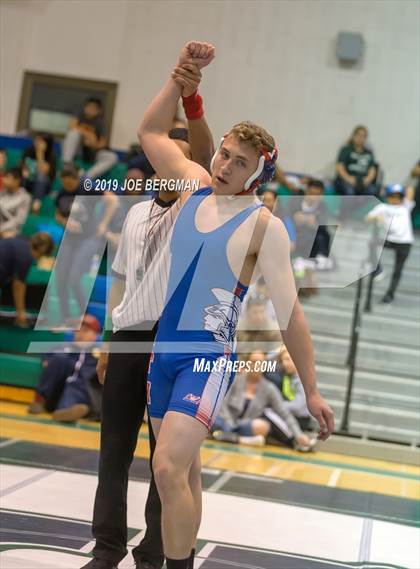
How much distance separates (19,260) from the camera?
9477mm

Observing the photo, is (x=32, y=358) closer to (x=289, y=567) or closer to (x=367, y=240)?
(x=367, y=240)

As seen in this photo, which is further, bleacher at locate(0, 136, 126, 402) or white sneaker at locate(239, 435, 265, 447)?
bleacher at locate(0, 136, 126, 402)

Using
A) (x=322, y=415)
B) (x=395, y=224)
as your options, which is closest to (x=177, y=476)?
(x=322, y=415)

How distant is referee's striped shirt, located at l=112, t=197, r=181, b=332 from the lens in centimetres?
367

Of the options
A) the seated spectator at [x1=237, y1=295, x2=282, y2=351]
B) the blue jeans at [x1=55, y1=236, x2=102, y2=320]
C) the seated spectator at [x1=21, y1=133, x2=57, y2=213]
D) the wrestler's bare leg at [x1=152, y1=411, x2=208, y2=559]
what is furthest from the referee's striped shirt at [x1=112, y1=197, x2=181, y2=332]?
the seated spectator at [x1=21, y1=133, x2=57, y2=213]

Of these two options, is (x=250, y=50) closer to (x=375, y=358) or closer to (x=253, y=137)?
(x=253, y=137)

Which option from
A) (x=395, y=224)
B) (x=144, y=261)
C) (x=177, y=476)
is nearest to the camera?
(x=177, y=476)

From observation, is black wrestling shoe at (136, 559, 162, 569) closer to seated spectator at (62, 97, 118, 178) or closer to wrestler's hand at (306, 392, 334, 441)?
wrestler's hand at (306, 392, 334, 441)

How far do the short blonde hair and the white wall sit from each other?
1354 mm

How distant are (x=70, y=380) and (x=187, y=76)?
5526 millimetres

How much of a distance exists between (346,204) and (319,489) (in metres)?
4.02

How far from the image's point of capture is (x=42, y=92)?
31.6ft

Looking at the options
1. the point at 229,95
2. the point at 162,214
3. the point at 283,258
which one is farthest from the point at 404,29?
the point at 283,258

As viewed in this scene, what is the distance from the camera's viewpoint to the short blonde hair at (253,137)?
3.26m
